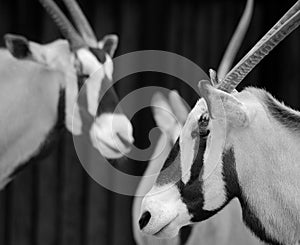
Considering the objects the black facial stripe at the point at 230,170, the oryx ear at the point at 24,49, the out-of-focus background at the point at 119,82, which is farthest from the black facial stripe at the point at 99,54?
the black facial stripe at the point at 230,170

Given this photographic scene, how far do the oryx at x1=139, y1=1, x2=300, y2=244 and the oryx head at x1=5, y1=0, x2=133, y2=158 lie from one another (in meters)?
1.17

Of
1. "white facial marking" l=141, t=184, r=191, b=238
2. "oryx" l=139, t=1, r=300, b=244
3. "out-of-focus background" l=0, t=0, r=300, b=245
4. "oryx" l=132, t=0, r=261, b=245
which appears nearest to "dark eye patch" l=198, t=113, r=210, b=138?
"oryx" l=139, t=1, r=300, b=244

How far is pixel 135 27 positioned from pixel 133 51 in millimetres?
147

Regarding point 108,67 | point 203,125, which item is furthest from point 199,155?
point 108,67

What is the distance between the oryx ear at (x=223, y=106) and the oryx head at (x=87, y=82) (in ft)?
4.07

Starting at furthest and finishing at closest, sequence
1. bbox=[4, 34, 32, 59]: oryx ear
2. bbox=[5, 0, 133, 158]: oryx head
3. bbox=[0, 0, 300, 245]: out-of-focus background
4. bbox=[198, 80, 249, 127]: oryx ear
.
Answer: bbox=[0, 0, 300, 245]: out-of-focus background, bbox=[5, 0, 133, 158]: oryx head, bbox=[4, 34, 32, 59]: oryx ear, bbox=[198, 80, 249, 127]: oryx ear

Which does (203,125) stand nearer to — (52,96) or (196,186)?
(196,186)

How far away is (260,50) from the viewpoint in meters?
1.97

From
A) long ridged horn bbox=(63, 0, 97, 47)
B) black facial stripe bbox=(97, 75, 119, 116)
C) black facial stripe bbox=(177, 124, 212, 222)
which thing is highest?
black facial stripe bbox=(177, 124, 212, 222)

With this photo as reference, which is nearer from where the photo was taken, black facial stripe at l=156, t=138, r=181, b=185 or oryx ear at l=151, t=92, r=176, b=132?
black facial stripe at l=156, t=138, r=181, b=185

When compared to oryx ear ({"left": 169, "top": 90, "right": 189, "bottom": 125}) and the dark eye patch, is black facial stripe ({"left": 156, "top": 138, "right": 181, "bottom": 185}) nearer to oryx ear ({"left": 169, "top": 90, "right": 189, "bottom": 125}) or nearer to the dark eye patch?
the dark eye patch

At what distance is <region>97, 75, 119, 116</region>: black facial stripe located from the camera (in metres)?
3.20

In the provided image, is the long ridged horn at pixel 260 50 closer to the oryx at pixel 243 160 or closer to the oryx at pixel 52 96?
the oryx at pixel 243 160

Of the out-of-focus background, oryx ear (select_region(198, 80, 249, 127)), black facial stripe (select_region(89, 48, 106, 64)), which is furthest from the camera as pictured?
the out-of-focus background
